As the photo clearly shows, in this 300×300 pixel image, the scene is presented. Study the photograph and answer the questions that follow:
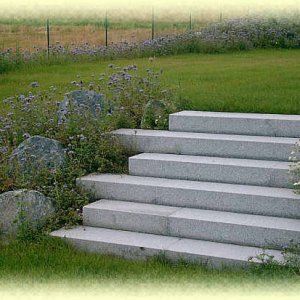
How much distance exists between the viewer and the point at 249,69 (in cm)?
1197

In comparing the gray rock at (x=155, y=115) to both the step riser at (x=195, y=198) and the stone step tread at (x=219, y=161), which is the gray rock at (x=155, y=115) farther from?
the step riser at (x=195, y=198)

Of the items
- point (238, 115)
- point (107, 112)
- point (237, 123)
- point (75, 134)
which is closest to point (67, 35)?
point (107, 112)

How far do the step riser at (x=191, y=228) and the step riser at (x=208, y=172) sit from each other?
706 mm

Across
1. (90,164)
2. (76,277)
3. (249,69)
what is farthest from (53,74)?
(76,277)

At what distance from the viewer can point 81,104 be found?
734 cm

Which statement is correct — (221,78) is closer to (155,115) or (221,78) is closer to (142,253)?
(155,115)

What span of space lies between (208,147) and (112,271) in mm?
1982

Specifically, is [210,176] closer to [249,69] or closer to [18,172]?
[18,172]

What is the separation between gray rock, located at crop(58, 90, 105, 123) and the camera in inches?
287

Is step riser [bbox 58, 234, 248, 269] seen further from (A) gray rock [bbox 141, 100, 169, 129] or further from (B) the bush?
(A) gray rock [bbox 141, 100, 169, 129]

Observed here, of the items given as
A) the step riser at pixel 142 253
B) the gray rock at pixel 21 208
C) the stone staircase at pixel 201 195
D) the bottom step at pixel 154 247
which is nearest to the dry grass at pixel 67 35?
the stone staircase at pixel 201 195

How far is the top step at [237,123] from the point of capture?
22.2 ft

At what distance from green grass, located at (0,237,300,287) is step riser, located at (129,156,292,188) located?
120 centimetres

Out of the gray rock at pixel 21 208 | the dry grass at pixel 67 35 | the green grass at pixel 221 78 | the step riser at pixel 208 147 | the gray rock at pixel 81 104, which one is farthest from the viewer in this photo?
the dry grass at pixel 67 35
